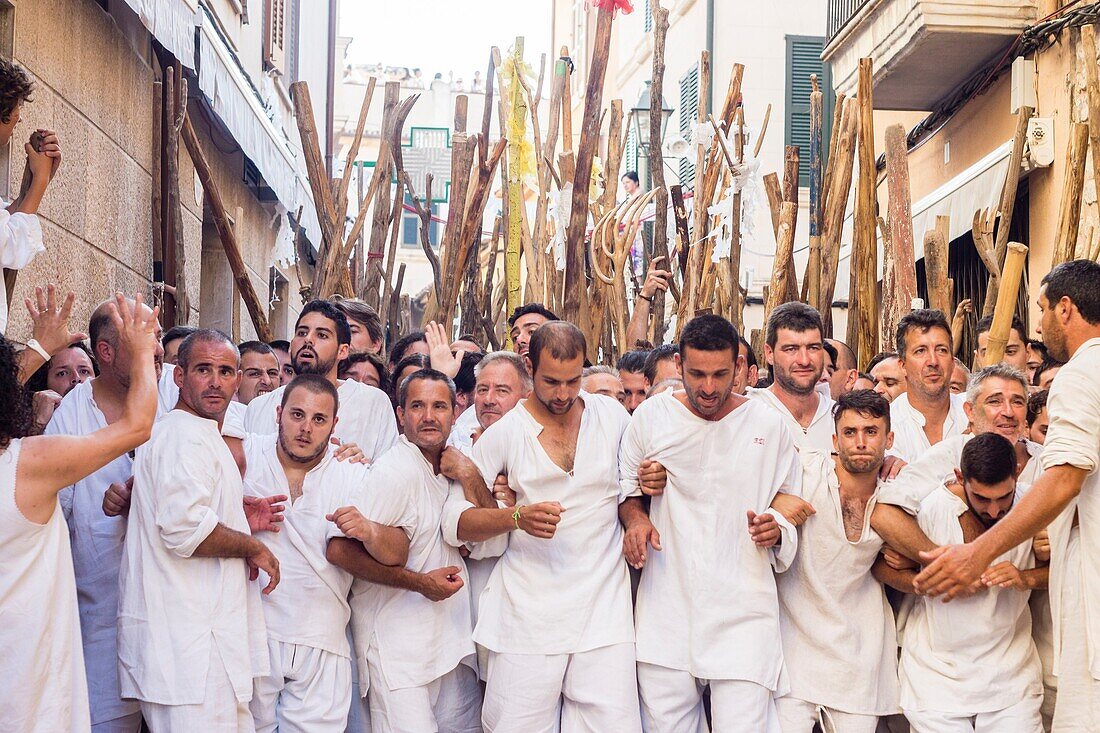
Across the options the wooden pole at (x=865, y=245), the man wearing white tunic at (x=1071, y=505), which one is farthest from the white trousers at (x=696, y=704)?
the wooden pole at (x=865, y=245)

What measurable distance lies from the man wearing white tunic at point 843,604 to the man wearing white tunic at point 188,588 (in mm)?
1929

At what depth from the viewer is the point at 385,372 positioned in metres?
6.84

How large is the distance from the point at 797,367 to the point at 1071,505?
1253mm

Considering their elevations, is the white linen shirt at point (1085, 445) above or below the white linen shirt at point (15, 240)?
below

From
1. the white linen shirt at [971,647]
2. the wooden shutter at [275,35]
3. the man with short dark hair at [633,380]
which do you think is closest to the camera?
the white linen shirt at [971,647]

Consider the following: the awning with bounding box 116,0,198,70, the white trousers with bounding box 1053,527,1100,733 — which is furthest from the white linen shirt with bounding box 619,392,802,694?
the awning with bounding box 116,0,198,70

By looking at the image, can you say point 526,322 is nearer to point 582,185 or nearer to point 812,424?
point 582,185

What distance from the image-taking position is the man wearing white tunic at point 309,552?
188 inches

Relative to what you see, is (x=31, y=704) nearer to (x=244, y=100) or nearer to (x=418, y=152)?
(x=244, y=100)

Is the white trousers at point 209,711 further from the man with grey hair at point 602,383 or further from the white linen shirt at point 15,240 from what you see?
the man with grey hair at point 602,383

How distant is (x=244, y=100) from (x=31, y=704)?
799 centimetres

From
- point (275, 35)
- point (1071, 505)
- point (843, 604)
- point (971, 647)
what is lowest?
point (971, 647)

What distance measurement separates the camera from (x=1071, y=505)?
4.33 meters

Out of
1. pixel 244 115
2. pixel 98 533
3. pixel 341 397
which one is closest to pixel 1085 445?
pixel 341 397
